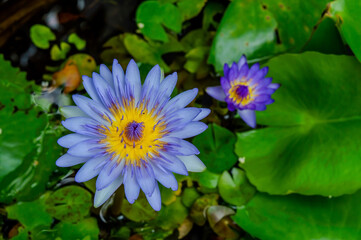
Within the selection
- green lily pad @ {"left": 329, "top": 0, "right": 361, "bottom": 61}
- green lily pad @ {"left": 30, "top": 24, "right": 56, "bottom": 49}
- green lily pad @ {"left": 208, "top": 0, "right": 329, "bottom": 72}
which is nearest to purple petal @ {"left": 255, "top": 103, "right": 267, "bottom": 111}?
green lily pad @ {"left": 208, "top": 0, "right": 329, "bottom": 72}

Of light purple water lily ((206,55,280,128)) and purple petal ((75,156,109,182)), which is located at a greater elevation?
purple petal ((75,156,109,182))

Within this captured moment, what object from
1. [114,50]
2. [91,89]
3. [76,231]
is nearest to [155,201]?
[91,89]

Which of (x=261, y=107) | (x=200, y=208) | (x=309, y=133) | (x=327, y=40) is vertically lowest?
(x=200, y=208)

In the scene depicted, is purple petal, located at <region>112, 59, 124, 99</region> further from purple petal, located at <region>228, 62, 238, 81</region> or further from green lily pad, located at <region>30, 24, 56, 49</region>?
green lily pad, located at <region>30, 24, 56, 49</region>

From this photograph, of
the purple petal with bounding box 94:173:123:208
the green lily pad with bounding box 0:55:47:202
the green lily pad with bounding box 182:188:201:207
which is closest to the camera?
the purple petal with bounding box 94:173:123:208

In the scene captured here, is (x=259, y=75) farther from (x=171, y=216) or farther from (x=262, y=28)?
(x=171, y=216)

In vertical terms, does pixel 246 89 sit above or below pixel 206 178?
above
